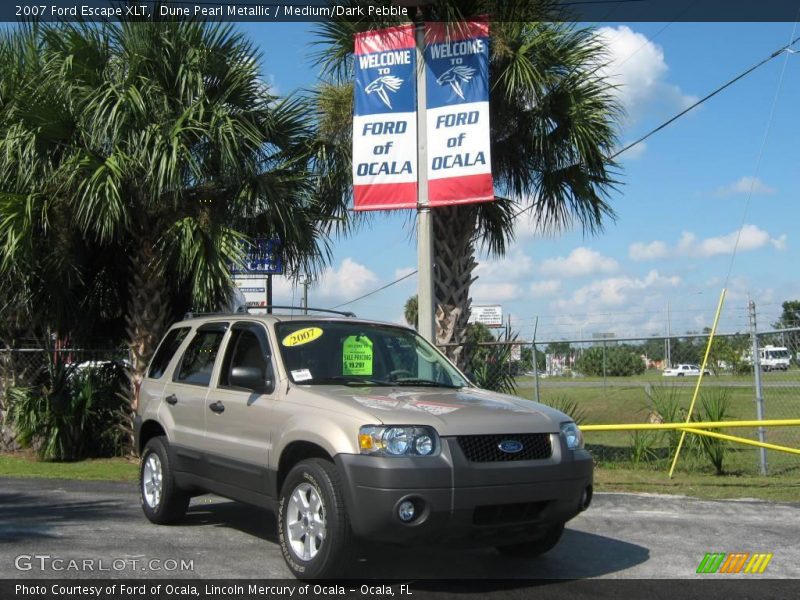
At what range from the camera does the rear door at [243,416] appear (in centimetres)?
595

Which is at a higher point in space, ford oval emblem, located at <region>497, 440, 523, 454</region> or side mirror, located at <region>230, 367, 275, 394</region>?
side mirror, located at <region>230, 367, 275, 394</region>

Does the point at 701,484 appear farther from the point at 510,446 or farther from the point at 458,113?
the point at 510,446

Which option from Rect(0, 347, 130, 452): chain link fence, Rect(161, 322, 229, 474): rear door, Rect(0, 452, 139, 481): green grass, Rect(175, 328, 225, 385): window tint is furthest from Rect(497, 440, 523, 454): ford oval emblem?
Rect(0, 347, 130, 452): chain link fence

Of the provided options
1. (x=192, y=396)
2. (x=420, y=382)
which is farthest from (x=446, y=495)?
(x=192, y=396)

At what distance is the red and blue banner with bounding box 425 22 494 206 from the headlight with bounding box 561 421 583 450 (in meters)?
5.05

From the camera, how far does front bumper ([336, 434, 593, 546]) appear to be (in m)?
4.91

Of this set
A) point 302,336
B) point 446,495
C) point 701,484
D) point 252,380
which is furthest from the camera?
point 701,484

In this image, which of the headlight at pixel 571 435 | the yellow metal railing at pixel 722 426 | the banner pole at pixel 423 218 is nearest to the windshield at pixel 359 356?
the headlight at pixel 571 435

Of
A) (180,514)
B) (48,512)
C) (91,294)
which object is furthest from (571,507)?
(91,294)

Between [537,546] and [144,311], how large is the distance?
7983mm

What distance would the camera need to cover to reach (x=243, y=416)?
6.19m

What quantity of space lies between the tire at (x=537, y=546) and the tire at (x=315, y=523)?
1.49m

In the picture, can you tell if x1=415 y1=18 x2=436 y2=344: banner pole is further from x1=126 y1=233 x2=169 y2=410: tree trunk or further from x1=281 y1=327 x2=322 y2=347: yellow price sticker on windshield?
x1=281 y1=327 x2=322 y2=347: yellow price sticker on windshield

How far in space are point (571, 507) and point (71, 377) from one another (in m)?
10.7
